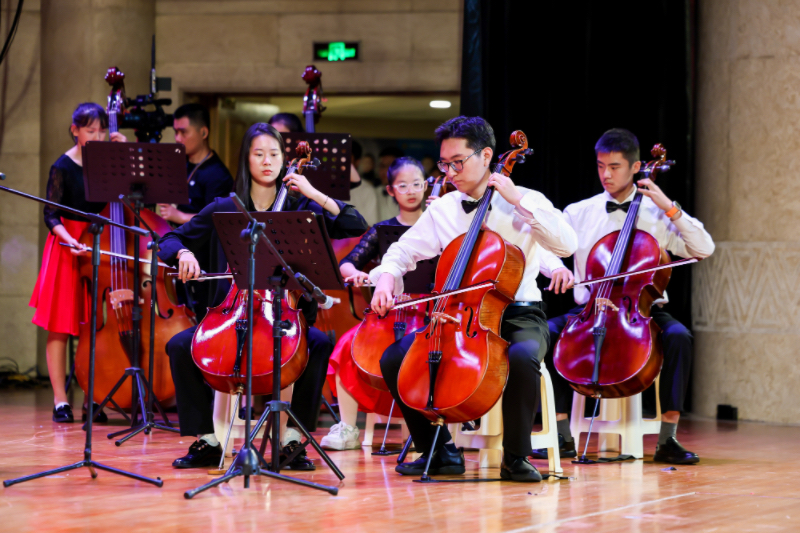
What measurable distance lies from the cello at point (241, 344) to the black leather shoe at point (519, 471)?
2.35ft

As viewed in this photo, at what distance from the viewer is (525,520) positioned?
2.32 metres

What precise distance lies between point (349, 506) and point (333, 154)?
1853mm

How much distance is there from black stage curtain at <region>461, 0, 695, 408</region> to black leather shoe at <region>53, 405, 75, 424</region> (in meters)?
2.38

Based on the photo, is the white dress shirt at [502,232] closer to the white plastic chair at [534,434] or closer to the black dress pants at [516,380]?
the black dress pants at [516,380]

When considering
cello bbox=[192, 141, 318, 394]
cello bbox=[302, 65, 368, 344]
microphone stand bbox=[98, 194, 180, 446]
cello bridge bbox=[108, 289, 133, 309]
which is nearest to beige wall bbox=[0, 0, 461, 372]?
cello bbox=[302, 65, 368, 344]

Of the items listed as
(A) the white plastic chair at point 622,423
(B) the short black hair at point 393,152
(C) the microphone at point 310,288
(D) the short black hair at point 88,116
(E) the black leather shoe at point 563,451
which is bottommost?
(E) the black leather shoe at point 563,451

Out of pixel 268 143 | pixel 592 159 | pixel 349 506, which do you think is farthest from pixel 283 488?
pixel 592 159

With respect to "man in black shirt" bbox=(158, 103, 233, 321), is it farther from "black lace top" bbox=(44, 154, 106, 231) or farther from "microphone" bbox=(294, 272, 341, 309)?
"microphone" bbox=(294, 272, 341, 309)

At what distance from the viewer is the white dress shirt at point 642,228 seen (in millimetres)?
3584

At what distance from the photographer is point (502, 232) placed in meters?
3.01

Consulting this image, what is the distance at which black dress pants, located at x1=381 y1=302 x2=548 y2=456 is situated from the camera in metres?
2.82

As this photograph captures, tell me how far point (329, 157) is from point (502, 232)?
1169 millimetres

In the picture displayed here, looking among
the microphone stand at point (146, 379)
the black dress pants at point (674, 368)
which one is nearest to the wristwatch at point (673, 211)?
the black dress pants at point (674, 368)

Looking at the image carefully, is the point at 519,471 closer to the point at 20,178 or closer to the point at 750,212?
the point at 750,212
